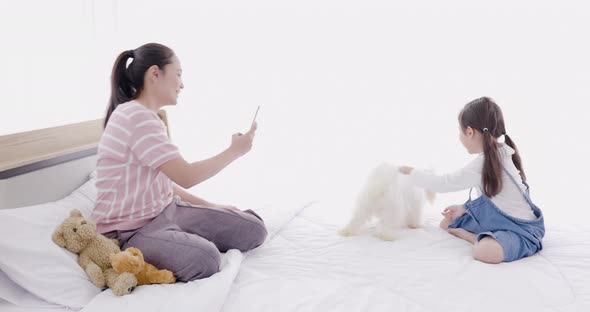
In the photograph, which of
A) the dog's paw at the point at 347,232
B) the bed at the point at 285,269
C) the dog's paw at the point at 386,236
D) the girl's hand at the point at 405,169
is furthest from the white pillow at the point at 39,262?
the girl's hand at the point at 405,169

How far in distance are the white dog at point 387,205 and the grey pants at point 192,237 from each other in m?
0.36

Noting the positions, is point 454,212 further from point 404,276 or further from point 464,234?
point 404,276

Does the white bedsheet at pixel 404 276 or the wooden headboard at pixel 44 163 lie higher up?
the wooden headboard at pixel 44 163

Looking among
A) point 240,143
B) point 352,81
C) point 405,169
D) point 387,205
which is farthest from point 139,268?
point 352,81

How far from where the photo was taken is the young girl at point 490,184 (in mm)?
1565

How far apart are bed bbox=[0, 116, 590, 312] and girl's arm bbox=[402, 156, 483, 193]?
0.56ft

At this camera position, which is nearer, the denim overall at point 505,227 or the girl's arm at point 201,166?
the girl's arm at point 201,166

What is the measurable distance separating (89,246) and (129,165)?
0.85 feet

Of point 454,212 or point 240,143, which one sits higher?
point 240,143

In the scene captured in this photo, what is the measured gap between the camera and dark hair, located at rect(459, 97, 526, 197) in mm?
1597

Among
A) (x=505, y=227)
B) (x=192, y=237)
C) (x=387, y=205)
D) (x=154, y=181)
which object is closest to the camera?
(x=192, y=237)

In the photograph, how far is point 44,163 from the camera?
1492mm

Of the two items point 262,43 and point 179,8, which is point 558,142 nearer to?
point 262,43

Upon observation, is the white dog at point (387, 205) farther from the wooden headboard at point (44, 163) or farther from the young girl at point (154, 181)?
the wooden headboard at point (44, 163)
